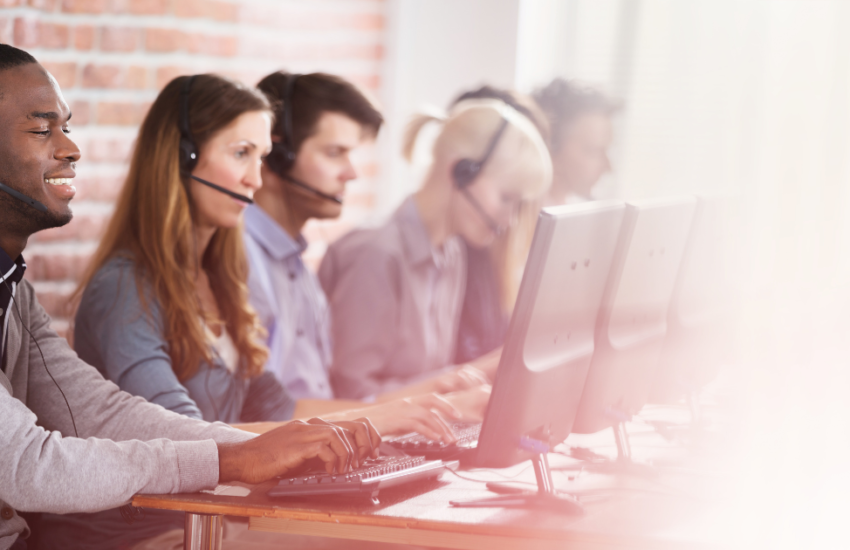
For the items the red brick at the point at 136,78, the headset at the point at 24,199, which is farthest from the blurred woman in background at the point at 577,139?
the headset at the point at 24,199

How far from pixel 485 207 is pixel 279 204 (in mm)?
568

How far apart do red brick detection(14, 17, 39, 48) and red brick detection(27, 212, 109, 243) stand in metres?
0.36

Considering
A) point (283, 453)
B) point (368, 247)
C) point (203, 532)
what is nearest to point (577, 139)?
point (368, 247)

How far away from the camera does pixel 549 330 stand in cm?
115

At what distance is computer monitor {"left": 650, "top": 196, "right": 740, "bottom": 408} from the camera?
4.88 feet

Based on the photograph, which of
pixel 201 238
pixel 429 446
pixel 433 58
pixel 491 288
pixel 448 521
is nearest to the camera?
pixel 448 521

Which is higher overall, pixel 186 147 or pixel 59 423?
pixel 186 147

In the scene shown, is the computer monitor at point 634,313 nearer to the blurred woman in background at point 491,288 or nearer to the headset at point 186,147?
the headset at point 186,147

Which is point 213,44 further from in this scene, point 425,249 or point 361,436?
point 361,436

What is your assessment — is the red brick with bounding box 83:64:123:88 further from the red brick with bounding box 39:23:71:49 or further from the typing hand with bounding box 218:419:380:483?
the typing hand with bounding box 218:419:380:483

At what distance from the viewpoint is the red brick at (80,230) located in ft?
5.83

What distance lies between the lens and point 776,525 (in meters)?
1.19

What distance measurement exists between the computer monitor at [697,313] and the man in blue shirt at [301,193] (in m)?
0.78

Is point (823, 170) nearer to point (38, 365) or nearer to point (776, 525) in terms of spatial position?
point (776, 525)
